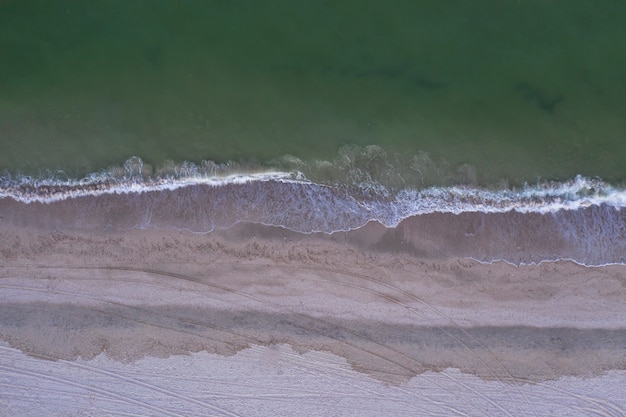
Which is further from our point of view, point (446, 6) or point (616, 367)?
point (446, 6)

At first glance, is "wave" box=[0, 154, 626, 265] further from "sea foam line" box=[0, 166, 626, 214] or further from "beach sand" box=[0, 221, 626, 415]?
"beach sand" box=[0, 221, 626, 415]

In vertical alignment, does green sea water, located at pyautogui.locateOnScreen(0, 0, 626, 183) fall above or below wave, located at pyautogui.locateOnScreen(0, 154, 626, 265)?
above

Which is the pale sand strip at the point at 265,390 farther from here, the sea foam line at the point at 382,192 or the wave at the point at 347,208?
the sea foam line at the point at 382,192

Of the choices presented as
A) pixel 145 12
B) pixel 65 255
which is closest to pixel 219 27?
pixel 145 12

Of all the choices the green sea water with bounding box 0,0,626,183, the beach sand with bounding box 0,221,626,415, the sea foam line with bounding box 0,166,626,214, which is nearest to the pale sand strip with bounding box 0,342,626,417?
the beach sand with bounding box 0,221,626,415

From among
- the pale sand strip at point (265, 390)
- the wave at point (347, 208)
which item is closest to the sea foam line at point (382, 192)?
the wave at point (347, 208)

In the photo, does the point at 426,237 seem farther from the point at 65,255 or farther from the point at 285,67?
the point at 65,255
